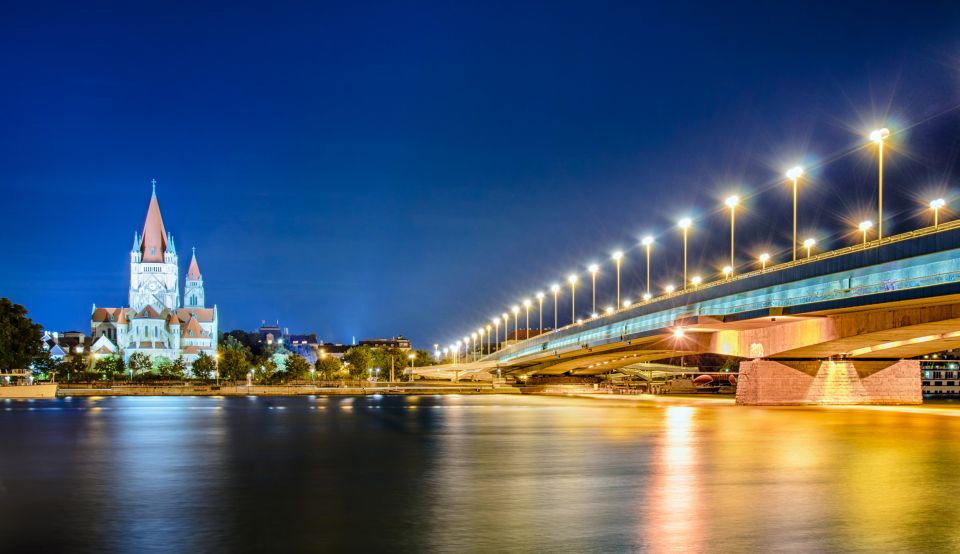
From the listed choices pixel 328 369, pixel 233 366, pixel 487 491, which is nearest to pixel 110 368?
pixel 233 366

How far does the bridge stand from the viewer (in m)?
43.2

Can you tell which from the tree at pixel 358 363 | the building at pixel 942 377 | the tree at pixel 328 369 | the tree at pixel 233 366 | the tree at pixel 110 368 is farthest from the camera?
the tree at pixel 358 363

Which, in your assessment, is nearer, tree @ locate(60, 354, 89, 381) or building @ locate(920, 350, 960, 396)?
building @ locate(920, 350, 960, 396)

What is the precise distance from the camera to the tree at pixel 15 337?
112625mm

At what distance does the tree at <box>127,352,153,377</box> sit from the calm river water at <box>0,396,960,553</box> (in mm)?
153311

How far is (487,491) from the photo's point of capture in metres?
21.1

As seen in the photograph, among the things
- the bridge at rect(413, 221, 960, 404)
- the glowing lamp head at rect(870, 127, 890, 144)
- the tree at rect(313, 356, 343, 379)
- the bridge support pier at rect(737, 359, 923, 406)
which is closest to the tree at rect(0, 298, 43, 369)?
the tree at rect(313, 356, 343, 379)

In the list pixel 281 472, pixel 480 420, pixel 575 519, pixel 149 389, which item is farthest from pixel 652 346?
pixel 149 389

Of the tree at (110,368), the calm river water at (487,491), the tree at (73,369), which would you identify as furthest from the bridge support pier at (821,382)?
the tree at (110,368)

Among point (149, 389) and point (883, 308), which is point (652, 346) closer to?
point (883, 308)

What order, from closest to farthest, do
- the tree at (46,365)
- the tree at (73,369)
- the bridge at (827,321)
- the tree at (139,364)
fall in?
the bridge at (827,321) → the tree at (46,365) → the tree at (73,369) → the tree at (139,364)

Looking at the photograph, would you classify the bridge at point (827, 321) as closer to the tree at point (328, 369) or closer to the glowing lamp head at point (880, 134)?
the glowing lamp head at point (880, 134)

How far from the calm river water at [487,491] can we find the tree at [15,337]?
80031 mm

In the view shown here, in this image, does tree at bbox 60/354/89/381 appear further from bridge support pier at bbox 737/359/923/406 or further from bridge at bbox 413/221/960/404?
bridge support pier at bbox 737/359/923/406
